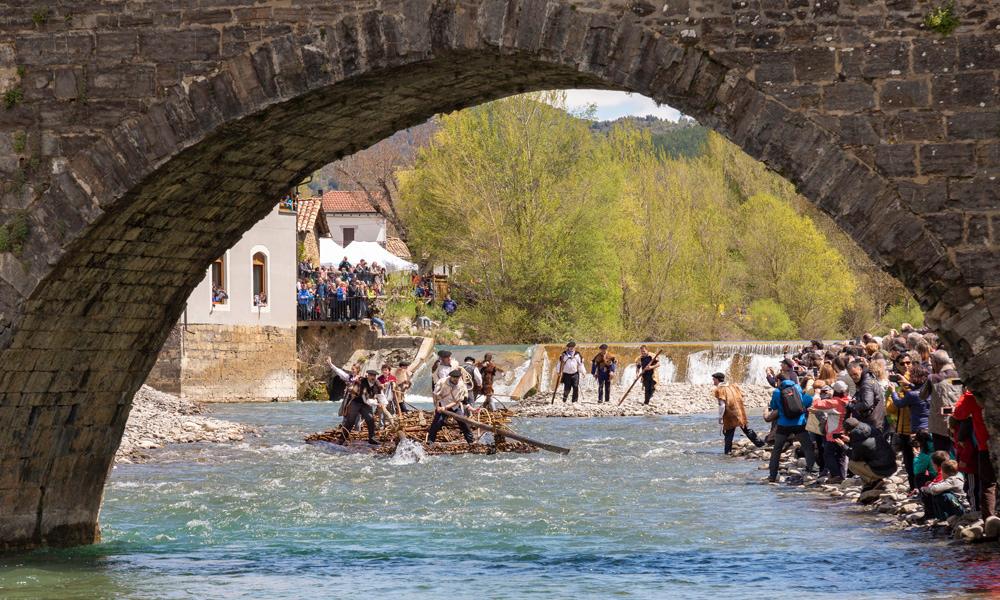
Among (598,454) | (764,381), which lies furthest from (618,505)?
(764,381)

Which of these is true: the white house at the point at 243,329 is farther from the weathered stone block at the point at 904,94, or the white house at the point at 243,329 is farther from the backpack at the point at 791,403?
the weathered stone block at the point at 904,94

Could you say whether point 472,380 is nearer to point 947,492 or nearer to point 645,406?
point 645,406

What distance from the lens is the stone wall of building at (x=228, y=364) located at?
37.1 m

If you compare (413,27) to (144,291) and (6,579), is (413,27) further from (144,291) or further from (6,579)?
(6,579)

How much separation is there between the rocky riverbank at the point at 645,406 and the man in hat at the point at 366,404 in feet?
30.9

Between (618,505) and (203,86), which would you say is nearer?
(203,86)

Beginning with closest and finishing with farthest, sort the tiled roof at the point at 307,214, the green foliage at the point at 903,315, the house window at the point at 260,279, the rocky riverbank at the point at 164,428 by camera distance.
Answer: the rocky riverbank at the point at 164,428
the house window at the point at 260,279
the green foliage at the point at 903,315
the tiled roof at the point at 307,214

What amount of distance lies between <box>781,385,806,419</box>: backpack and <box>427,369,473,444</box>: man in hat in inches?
233

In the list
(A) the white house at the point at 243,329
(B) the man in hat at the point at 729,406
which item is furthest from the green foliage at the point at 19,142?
(A) the white house at the point at 243,329

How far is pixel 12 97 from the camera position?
10805 millimetres

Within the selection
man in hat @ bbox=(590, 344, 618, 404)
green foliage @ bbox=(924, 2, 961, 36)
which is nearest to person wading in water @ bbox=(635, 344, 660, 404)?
man in hat @ bbox=(590, 344, 618, 404)

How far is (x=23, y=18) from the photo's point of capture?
35.3 ft

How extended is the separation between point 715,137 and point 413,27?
4624 cm

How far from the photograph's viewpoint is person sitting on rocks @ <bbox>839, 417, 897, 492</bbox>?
1454 centimetres
